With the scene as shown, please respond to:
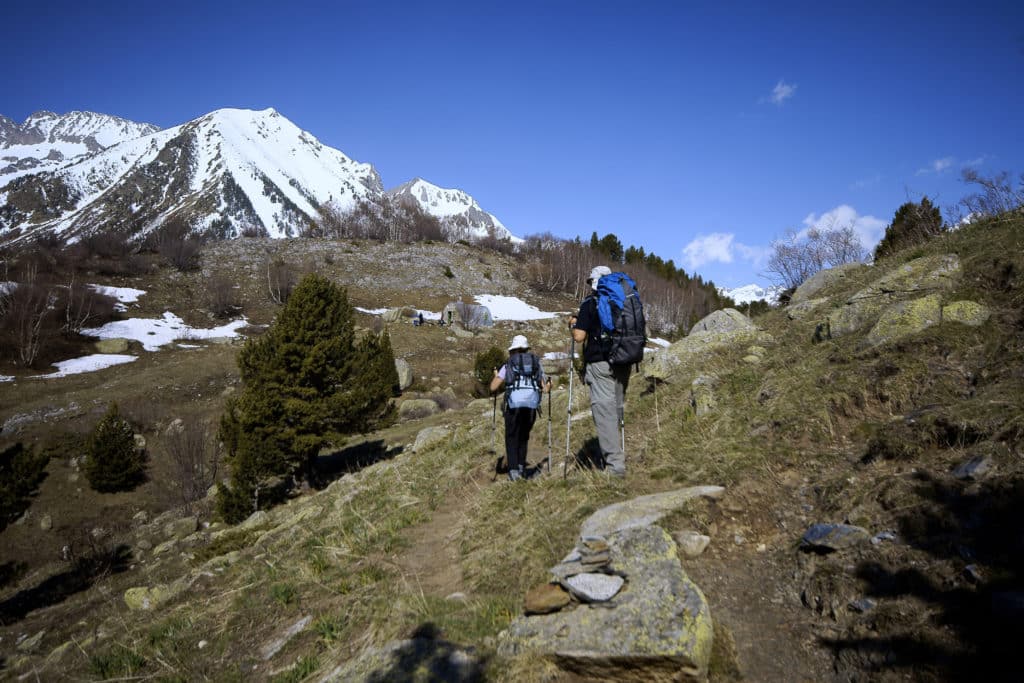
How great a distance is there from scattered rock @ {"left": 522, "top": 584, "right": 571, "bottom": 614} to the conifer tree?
46.7 feet

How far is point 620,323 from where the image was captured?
5.68 m

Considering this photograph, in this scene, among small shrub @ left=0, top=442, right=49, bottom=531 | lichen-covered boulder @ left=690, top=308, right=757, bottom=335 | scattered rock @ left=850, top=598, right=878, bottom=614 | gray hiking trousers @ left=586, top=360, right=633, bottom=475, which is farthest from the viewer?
small shrub @ left=0, top=442, right=49, bottom=531

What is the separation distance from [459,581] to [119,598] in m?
11.1

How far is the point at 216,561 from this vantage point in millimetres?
8547

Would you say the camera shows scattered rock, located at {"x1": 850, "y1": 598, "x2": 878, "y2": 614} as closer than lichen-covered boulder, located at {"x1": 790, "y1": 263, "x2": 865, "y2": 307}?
Yes

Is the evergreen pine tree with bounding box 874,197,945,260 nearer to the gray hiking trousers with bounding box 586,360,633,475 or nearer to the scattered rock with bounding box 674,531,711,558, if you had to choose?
the gray hiking trousers with bounding box 586,360,633,475

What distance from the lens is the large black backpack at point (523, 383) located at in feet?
23.6

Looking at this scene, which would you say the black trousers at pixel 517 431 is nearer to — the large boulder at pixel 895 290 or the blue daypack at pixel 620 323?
the blue daypack at pixel 620 323

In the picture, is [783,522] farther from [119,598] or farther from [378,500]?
[119,598]

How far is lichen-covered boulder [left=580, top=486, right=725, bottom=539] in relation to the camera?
436cm

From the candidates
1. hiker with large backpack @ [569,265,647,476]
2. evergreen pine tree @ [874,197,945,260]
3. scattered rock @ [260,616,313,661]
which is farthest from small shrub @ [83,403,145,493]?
evergreen pine tree @ [874,197,945,260]

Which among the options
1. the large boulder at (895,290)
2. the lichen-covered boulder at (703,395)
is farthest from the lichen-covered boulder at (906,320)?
the lichen-covered boulder at (703,395)

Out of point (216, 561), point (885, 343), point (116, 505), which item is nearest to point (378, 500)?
point (216, 561)

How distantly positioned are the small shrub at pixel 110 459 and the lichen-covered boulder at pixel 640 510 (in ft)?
81.4
